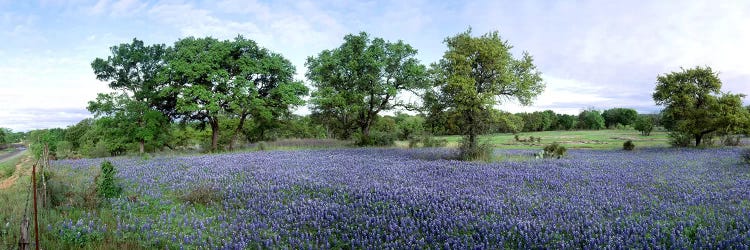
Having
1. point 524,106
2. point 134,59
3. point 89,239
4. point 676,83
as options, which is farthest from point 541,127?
point 89,239

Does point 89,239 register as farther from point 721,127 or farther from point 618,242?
point 721,127

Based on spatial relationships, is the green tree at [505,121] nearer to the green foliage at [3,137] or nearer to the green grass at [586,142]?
the green grass at [586,142]

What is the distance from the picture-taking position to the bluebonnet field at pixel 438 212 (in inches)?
205

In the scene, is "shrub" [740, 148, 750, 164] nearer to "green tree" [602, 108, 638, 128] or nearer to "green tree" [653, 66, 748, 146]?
"green tree" [653, 66, 748, 146]

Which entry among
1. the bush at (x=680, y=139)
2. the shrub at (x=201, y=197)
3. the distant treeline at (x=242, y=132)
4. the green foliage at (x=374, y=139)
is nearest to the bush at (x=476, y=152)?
the distant treeline at (x=242, y=132)

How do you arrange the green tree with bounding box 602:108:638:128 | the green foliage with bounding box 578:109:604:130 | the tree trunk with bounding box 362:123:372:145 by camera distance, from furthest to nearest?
the green tree with bounding box 602:108:638:128
the green foliage with bounding box 578:109:604:130
the tree trunk with bounding box 362:123:372:145

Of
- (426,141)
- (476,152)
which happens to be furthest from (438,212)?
(426,141)

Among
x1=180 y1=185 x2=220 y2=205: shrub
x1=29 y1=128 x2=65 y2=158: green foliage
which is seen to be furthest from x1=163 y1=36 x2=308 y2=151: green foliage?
x1=180 y1=185 x2=220 y2=205: shrub

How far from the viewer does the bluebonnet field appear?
5203mm

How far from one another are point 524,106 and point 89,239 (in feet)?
53.4

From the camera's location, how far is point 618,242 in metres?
4.80

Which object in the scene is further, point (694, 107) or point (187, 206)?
point (694, 107)

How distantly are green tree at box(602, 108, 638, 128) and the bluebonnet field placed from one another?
89298 millimetres

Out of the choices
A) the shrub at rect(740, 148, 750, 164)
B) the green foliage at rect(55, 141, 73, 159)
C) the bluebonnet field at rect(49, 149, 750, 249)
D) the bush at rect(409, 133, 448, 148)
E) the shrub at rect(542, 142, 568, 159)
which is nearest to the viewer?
the bluebonnet field at rect(49, 149, 750, 249)
